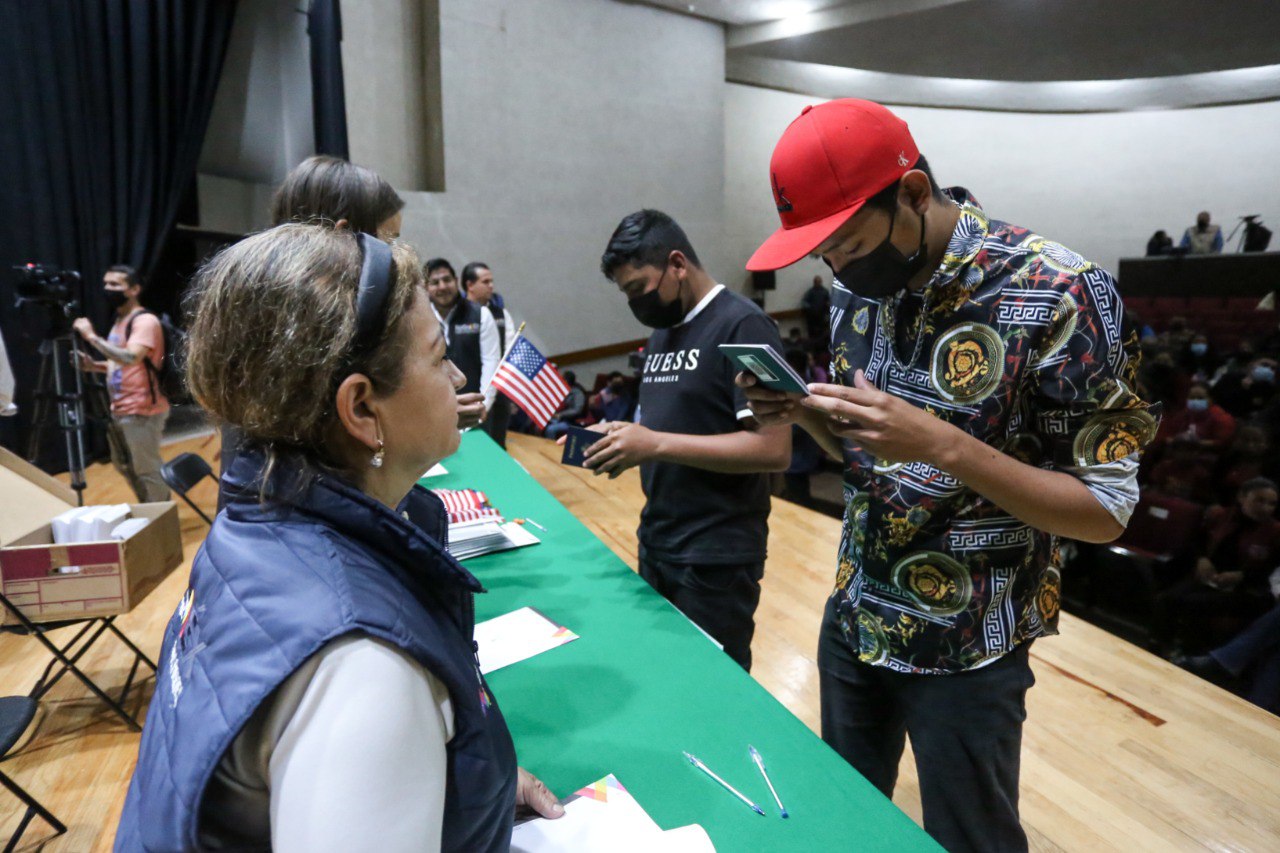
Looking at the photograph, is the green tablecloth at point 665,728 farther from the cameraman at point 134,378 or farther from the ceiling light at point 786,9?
the ceiling light at point 786,9

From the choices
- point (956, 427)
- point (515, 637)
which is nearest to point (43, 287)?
point (515, 637)

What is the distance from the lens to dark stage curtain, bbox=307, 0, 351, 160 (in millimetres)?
5895

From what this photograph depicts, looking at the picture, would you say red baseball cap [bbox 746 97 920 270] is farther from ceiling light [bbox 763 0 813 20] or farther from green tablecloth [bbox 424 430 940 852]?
ceiling light [bbox 763 0 813 20]

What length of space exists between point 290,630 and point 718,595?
129 centimetres

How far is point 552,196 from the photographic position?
785 centimetres

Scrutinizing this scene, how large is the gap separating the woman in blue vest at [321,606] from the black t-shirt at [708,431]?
1.00 m

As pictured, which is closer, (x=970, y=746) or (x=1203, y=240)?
(x=970, y=746)

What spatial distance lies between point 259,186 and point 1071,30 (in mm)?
9906

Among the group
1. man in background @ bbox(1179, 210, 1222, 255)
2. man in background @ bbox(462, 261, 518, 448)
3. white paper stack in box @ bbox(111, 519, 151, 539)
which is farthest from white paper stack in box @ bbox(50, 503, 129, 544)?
man in background @ bbox(1179, 210, 1222, 255)

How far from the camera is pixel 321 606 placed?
0.57 m

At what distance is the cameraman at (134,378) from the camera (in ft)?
12.5

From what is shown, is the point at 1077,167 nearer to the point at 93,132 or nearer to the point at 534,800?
the point at 93,132

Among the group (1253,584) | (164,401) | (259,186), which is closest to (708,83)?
(259,186)

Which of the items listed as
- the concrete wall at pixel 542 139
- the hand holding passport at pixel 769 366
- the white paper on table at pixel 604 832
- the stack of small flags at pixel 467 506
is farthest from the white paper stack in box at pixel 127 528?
the concrete wall at pixel 542 139
